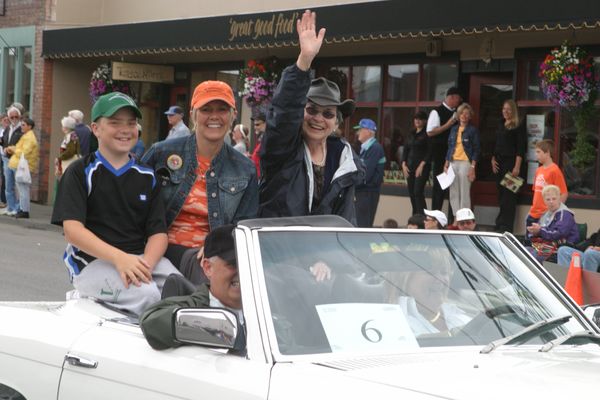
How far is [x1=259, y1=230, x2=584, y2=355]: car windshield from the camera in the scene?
3.65m

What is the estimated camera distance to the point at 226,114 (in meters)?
5.42

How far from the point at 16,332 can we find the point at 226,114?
5.60 feet

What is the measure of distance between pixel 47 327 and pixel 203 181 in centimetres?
144

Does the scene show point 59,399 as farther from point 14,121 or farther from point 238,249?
point 14,121

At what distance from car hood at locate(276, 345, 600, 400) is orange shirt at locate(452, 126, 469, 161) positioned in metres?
11.9

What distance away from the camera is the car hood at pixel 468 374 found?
9.89ft

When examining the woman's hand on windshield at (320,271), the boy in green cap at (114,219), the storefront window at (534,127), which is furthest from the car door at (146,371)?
the storefront window at (534,127)

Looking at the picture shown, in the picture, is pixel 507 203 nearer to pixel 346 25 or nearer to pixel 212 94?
pixel 346 25

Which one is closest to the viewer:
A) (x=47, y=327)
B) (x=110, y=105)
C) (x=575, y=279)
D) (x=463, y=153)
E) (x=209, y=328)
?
(x=209, y=328)

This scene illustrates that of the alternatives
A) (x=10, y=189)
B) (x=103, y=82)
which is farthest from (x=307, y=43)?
(x=103, y=82)

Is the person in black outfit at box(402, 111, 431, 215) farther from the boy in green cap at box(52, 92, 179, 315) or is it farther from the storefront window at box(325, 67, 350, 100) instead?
the boy in green cap at box(52, 92, 179, 315)

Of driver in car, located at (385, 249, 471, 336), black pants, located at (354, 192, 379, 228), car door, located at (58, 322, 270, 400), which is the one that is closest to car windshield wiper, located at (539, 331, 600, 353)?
driver in car, located at (385, 249, 471, 336)

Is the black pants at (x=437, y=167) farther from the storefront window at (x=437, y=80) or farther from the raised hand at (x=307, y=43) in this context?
the raised hand at (x=307, y=43)

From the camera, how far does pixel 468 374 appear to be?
3.21 metres
